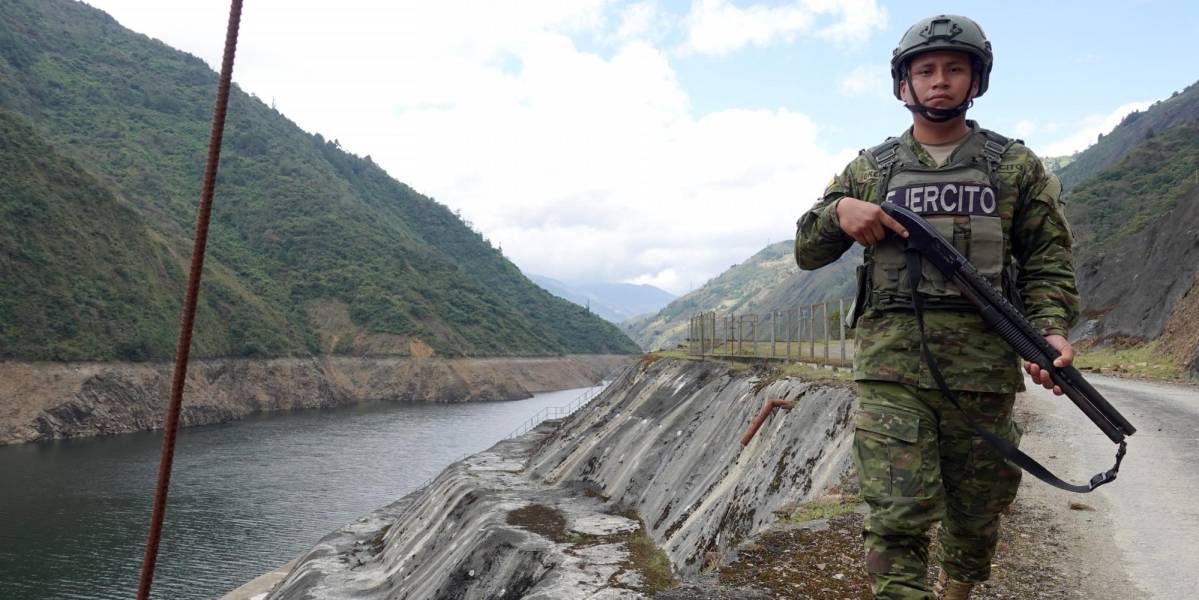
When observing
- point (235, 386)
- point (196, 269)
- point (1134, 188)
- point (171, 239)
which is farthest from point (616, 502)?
point (171, 239)

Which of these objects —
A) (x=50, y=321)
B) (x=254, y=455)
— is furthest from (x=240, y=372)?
(x=254, y=455)

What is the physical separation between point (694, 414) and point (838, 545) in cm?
2142

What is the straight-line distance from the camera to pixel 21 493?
152 feet

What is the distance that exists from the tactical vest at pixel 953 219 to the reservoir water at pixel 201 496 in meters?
35.9

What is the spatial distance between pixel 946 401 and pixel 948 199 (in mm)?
962

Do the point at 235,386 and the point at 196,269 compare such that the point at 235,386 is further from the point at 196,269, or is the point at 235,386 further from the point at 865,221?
the point at 865,221

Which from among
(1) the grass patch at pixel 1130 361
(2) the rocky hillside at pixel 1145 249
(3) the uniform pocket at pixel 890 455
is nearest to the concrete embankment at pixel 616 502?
(3) the uniform pocket at pixel 890 455

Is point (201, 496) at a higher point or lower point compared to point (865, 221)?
lower

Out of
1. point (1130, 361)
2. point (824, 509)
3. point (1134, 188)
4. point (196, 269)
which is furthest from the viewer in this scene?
point (1134, 188)

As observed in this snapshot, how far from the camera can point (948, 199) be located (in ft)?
11.9

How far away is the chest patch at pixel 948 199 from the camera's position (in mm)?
3594

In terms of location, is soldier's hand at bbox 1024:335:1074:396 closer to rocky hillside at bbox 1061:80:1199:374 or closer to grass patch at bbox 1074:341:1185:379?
rocky hillside at bbox 1061:80:1199:374

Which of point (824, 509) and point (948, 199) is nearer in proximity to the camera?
point (948, 199)

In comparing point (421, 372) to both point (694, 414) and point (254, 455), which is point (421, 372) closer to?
point (254, 455)
